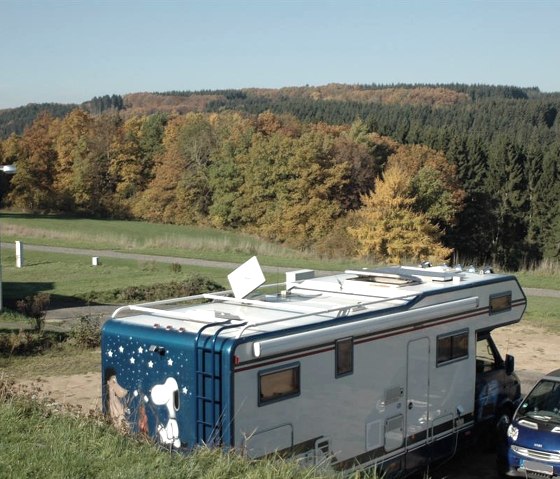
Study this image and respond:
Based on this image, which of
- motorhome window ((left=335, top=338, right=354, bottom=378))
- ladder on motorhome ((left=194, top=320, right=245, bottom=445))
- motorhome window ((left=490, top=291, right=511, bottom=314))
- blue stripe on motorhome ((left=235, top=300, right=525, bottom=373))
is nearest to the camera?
ladder on motorhome ((left=194, top=320, right=245, bottom=445))

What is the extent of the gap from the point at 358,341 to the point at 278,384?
1236 millimetres

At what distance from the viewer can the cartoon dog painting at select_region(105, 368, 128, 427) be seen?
8.60 meters

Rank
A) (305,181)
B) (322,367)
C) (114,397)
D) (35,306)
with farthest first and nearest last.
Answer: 1. (305,181)
2. (35,306)
3. (114,397)
4. (322,367)

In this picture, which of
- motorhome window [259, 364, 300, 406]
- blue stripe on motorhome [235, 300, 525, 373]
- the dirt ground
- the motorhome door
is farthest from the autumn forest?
motorhome window [259, 364, 300, 406]

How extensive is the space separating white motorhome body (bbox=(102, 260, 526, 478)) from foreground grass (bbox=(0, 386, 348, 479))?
2.37 feet

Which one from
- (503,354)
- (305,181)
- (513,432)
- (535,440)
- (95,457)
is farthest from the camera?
(305,181)

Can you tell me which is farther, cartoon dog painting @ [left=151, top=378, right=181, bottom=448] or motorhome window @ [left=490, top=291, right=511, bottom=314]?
motorhome window @ [left=490, top=291, right=511, bottom=314]

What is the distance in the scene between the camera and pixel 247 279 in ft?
31.7

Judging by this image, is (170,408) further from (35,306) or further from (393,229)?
(393,229)

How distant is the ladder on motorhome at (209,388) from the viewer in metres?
7.60

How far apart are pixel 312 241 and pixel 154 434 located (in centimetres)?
5327

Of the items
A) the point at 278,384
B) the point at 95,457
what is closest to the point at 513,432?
the point at 278,384

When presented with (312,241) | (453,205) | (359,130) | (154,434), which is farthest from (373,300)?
(359,130)

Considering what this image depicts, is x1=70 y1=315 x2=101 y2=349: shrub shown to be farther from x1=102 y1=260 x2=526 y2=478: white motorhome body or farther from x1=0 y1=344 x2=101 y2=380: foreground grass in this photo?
x1=102 y1=260 x2=526 y2=478: white motorhome body
